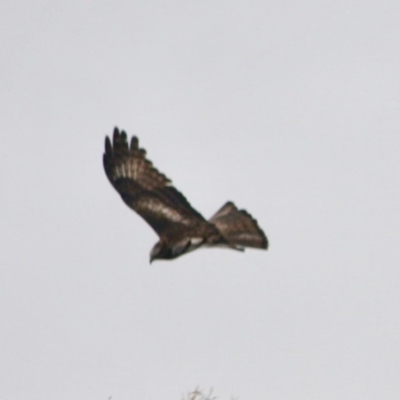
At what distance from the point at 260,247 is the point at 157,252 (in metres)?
1.30

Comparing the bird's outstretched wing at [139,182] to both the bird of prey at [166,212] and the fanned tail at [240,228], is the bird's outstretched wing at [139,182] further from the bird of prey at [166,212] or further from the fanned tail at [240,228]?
the fanned tail at [240,228]

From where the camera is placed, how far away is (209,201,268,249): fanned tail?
12461mm

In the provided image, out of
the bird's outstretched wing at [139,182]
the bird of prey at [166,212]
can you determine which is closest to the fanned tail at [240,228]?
the bird of prey at [166,212]

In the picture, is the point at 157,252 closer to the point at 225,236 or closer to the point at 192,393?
the point at 225,236

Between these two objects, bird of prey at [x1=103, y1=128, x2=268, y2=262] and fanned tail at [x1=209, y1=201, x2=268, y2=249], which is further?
fanned tail at [x1=209, y1=201, x2=268, y2=249]

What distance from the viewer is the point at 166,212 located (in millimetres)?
12969

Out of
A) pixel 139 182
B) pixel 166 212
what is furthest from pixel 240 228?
pixel 139 182

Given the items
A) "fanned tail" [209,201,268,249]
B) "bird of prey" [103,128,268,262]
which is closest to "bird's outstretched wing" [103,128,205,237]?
"bird of prey" [103,128,268,262]

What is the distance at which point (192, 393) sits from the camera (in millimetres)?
6480

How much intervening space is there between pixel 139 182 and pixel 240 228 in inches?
68.9

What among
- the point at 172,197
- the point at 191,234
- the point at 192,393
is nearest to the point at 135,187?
the point at 172,197

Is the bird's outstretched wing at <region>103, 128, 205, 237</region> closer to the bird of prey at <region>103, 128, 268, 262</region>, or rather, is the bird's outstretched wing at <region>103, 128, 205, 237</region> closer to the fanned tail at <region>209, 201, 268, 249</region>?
the bird of prey at <region>103, 128, 268, 262</region>

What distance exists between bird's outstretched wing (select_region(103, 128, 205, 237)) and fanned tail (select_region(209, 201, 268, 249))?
458 mm

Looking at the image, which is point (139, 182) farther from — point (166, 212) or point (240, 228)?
point (240, 228)
